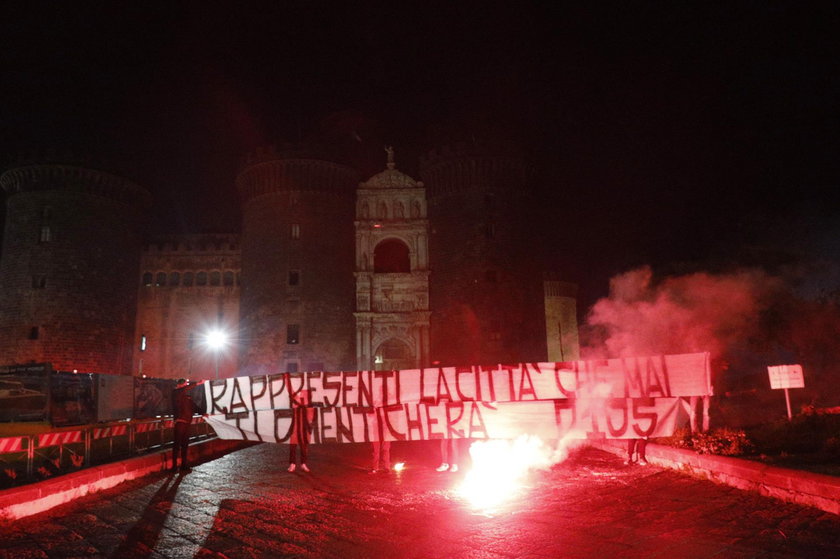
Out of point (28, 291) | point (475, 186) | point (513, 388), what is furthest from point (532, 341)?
point (28, 291)

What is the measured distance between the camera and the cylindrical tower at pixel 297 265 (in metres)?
34.5

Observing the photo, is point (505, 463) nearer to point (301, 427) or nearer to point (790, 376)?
point (301, 427)

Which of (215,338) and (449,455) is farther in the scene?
(215,338)

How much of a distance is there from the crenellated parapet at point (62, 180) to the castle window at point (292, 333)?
610 inches

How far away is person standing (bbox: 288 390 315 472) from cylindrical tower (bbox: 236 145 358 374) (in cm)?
2338

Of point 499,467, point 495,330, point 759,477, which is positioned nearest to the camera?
point 759,477

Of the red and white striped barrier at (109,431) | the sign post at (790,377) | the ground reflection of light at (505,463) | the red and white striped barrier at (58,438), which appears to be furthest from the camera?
the sign post at (790,377)

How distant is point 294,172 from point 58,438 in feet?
94.4

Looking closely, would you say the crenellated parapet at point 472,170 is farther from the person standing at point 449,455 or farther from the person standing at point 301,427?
the person standing at point 449,455

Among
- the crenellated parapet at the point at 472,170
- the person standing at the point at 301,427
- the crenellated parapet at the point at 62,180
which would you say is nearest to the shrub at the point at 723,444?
the person standing at the point at 301,427

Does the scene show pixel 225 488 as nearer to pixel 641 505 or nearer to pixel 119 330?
pixel 641 505

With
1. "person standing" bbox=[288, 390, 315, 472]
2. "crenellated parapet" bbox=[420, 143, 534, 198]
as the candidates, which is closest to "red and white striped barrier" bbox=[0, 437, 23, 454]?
"person standing" bbox=[288, 390, 315, 472]

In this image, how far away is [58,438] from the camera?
9180mm

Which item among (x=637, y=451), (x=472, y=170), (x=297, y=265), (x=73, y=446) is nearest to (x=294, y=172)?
(x=297, y=265)
